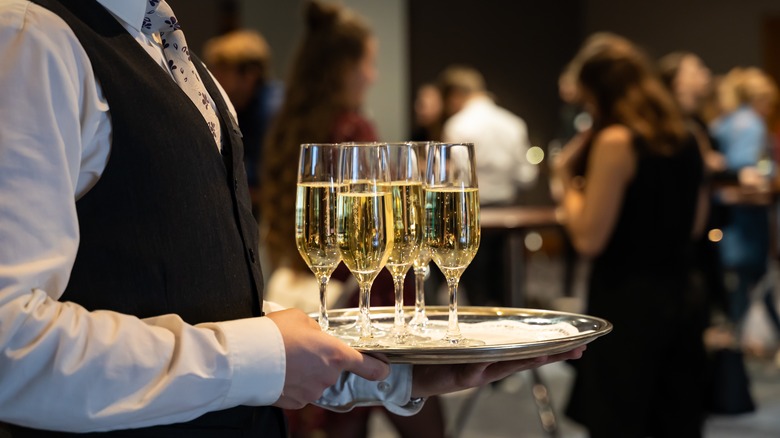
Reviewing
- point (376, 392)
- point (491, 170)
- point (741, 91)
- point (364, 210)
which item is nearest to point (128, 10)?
point (364, 210)

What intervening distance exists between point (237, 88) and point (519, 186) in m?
2.08

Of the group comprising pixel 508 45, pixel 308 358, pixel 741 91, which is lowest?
pixel 308 358

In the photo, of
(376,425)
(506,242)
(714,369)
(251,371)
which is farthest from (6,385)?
(506,242)

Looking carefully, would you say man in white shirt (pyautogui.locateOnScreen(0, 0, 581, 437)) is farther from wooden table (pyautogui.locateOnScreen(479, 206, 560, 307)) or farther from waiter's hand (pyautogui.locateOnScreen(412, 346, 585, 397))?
wooden table (pyautogui.locateOnScreen(479, 206, 560, 307))

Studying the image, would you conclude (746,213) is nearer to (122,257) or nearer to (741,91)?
(741,91)

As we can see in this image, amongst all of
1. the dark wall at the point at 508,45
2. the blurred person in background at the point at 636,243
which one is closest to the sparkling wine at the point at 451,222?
the blurred person in background at the point at 636,243

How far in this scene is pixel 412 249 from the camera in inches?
48.1

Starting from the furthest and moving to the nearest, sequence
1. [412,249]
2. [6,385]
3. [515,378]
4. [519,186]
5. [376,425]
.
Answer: [519,186] → [515,378] → [376,425] → [412,249] → [6,385]

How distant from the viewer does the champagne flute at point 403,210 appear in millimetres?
1203

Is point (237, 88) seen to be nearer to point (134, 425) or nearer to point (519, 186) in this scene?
point (519, 186)

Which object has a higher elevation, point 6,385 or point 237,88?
point 237,88

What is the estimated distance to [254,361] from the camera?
996mm

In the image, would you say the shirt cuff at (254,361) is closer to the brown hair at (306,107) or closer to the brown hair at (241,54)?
the brown hair at (306,107)

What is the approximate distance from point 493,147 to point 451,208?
4.63 meters
